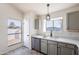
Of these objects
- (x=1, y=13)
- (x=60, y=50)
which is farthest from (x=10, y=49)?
(x=60, y=50)

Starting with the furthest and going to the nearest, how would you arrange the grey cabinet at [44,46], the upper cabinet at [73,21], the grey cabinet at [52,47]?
the grey cabinet at [44,46] → the grey cabinet at [52,47] → the upper cabinet at [73,21]

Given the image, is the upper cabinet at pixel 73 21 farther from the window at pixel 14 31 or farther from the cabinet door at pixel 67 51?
the window at pixel 14 31

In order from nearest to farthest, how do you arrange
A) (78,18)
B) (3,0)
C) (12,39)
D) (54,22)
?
(3,0) → (78,18) → (12,39) → (54,22)

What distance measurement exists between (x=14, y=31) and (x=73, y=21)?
1470 millimetres

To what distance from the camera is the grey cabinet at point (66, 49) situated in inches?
74.3

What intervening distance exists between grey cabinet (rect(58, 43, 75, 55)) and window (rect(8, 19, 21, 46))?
1094 millimetres

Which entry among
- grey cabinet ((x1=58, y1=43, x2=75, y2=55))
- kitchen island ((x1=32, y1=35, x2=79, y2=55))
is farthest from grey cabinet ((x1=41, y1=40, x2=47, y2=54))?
grey cabinet ((x1=58, y1=43, x2=75, y2=55))

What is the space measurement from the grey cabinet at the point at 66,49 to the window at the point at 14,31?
1094 millimetres

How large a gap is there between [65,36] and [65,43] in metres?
0.51

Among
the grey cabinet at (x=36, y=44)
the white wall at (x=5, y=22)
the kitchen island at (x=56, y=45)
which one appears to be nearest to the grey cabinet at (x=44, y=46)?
the kitchen island at (x=56, y=45)

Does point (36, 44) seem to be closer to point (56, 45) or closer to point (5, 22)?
point (56, 45)

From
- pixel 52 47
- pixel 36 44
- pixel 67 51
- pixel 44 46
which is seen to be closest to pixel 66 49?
pixel 67 51

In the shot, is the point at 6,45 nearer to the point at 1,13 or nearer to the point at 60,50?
the point at 1,13
